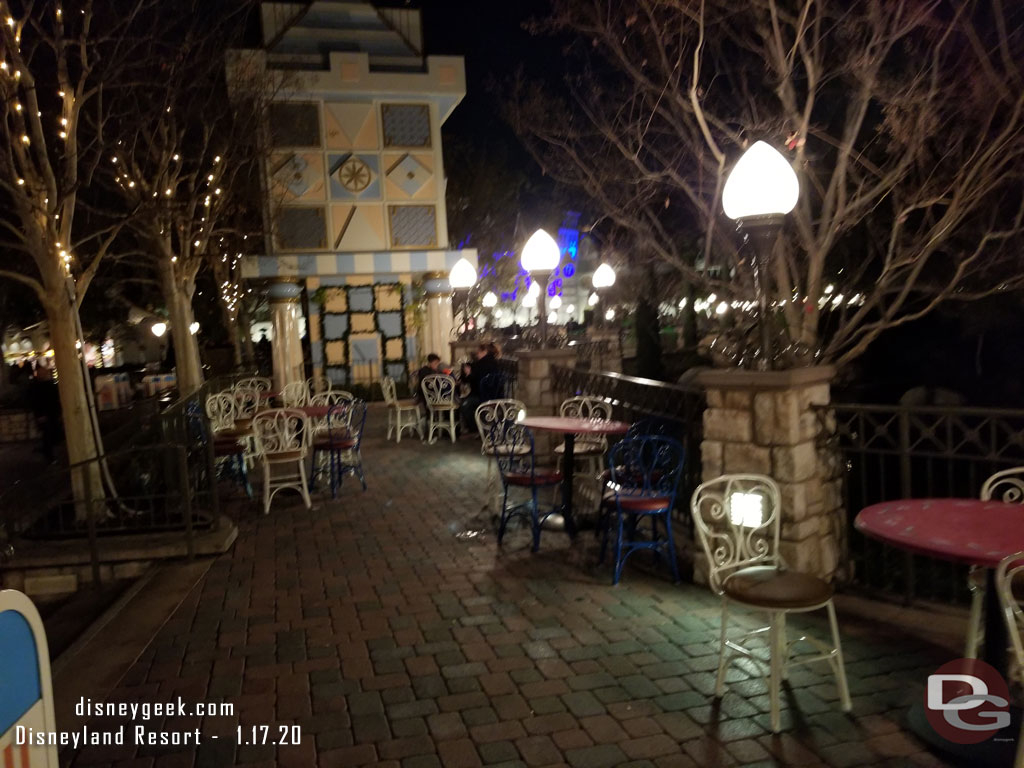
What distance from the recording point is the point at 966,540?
125 inches

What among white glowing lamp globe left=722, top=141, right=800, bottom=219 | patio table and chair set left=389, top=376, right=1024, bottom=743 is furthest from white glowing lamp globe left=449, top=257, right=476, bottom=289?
white glowing lamp globe left=722, top=141, right=800, bottom=219

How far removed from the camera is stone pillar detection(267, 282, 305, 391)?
1658 cm

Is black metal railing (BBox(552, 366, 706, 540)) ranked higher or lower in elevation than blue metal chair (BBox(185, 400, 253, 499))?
higher

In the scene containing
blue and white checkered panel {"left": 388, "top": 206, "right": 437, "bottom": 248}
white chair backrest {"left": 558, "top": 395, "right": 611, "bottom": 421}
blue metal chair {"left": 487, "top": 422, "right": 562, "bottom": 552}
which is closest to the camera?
blue metal chair {"left": 487, "top": 422, "right": 562, "bottom": 552}

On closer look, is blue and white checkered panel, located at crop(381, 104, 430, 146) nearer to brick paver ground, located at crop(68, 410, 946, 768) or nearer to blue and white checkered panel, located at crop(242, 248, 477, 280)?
blue and white checkered panel, located at crop(242, 248, 477, 280)

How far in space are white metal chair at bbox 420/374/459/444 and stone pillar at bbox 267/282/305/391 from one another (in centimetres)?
624

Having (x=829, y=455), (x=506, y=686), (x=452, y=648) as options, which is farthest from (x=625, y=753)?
(x=829, y=455)

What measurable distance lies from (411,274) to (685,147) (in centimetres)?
911

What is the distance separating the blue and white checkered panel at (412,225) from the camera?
16750mm

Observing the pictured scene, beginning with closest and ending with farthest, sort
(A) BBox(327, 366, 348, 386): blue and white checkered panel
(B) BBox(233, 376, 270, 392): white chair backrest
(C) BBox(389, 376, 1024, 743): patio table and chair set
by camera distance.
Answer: (C) BBox(389, 376, 1024, 743): patio table and chair set
(B) BBox(233, 376, 270, 392): white chair backrest
(A) BBox(327, 366, 348, 386): blue and white checkered panel

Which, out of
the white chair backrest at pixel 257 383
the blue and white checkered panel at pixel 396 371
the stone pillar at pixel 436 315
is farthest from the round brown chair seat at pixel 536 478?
the blue and white checkered panel at pixel 396 371

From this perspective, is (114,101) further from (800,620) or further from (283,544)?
(800,620)

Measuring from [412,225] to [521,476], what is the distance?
11.5m

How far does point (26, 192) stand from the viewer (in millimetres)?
7477
